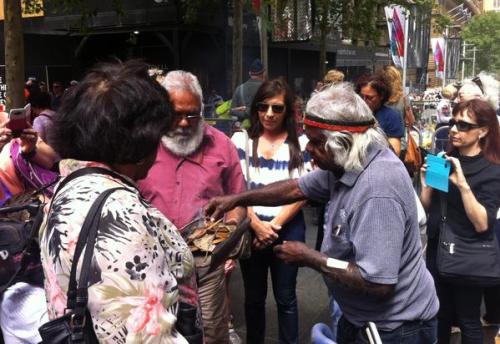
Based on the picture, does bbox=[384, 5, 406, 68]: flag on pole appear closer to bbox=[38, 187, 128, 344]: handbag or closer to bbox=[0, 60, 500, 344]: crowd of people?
bbox=[0, 60, 500, 344]: crowd of people

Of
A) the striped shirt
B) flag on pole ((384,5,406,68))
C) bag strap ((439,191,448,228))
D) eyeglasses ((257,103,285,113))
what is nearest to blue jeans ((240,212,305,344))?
the striped shirt

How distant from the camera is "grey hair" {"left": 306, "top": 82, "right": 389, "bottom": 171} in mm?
2021

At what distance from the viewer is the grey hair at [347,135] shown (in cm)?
202

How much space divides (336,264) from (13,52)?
16.9 feet

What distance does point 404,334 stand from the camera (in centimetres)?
206

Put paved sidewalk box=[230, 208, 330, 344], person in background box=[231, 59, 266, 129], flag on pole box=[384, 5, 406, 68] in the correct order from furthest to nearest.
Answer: flag on pole box=[384, 5, 406, 68] < person in background box=[231, 59, 266, 129] < paved sidewalk box=[230, 208, 330, 344]

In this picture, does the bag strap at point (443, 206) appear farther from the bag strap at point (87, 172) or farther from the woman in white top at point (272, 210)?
the bag strap at point (87, 172)

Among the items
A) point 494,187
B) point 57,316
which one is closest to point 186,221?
point 57,316

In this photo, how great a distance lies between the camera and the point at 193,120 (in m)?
2.83

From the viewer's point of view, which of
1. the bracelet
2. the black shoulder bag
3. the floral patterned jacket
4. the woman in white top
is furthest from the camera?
the woman in white top

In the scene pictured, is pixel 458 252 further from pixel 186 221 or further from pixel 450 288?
pixel 186 221

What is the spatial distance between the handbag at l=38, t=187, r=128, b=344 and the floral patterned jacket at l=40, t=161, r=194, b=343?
2cm

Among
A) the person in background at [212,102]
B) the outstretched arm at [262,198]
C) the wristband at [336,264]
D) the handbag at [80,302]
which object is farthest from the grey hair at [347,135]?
the person in background at [212,102]

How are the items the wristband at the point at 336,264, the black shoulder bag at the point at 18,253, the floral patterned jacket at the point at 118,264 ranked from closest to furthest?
the floral patterned jacket at the point at 118,264 < the wristband at the point at 336,264 < the black shoulder bag at the point at 18,253
